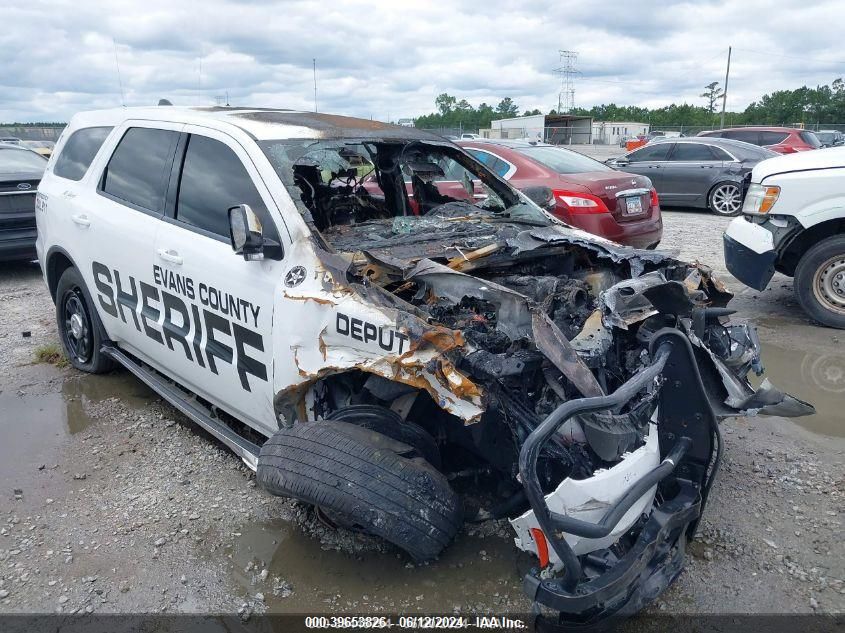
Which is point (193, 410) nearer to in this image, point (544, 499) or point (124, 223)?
point (124, 223)

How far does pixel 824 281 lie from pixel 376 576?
15.8 ft

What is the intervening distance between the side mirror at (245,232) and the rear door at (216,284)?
87 mm

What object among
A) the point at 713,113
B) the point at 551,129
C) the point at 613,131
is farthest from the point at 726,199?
the point at 713,113

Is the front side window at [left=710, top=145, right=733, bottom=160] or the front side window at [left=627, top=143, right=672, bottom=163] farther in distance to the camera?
the front side window at [left=627, top=143, right=672, bottom=163]

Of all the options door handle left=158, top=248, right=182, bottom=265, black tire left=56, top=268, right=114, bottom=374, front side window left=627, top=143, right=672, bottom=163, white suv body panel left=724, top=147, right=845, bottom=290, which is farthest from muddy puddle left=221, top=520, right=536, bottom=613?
front side window left=627, top=143, right=672, bottom=163

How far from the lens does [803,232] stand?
566 cm

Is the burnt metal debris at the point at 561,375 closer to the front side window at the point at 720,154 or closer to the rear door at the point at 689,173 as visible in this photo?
the rear door at the point at 689,173

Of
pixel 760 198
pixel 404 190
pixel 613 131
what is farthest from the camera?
pixel 613 131

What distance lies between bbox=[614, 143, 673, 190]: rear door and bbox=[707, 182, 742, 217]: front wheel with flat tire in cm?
96

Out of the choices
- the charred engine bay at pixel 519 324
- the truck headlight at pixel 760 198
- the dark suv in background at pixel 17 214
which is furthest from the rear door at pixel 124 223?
the truck headlight at pixel 760 198

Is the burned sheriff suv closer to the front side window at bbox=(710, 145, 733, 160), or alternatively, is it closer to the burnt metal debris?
the burnt metal debris

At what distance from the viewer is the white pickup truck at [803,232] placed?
5438mm

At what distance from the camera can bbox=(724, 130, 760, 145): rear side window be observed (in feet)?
50.7

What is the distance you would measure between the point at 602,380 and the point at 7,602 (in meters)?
2.52
